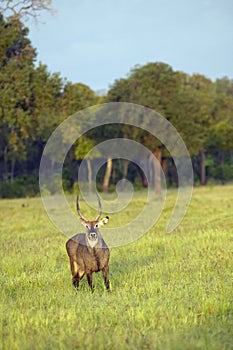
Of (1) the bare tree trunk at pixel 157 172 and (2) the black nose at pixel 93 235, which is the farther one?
(1) the bare tree trunk at pixel 157 172

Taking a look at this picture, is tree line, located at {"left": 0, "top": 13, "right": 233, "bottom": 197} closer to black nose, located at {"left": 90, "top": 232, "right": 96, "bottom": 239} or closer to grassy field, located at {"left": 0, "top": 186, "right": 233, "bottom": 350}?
grassy field, located at {"left": 0, "top": 186, "right": 233, "bottom": 350}

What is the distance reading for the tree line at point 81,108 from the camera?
2369 cm

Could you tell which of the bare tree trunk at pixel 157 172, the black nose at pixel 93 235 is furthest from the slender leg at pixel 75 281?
the bare tree trunk at pixel 157 172

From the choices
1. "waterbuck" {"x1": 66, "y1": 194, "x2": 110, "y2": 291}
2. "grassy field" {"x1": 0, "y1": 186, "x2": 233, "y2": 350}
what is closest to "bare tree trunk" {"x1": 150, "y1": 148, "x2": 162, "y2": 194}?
"grassy field" {"x1": 0, "y1": 186, "x2": 233, "y2": 350}

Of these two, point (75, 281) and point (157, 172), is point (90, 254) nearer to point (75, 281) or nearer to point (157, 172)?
point (75, 281)

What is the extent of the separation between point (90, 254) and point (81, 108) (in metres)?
18.3

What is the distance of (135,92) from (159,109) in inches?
95.7

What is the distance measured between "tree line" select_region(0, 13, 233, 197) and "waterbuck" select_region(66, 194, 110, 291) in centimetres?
1472

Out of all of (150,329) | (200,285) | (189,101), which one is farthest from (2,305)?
(189,101)

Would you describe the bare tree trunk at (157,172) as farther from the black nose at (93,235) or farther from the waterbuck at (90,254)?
the black nose at (93,235)

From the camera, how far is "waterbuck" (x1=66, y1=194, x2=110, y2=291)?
27.8 feet

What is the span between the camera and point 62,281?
29.8 feet

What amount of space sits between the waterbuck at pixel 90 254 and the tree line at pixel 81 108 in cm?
1472

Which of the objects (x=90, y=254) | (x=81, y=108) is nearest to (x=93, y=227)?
(x=90, y=254)
